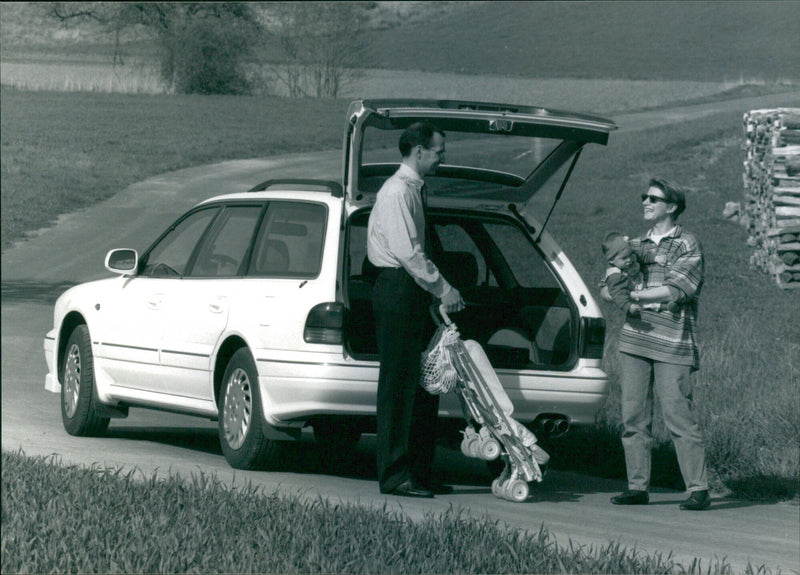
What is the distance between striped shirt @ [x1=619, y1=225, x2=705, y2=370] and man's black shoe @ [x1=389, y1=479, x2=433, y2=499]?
1432 millimetres

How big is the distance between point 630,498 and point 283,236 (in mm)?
2490

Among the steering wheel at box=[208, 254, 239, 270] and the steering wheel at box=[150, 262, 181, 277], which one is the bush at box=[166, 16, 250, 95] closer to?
the steering wheel at box=[150, 262, 181, 277]

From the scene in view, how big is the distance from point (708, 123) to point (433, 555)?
40854 millimetres

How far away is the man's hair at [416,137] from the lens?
8172 mm

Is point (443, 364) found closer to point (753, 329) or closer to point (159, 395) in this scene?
point (159, 395)

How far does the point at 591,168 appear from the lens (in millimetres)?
38062

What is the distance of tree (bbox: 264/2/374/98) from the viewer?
111ft

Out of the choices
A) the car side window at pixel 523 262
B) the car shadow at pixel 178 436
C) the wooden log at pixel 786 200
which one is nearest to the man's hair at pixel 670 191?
the car shadow at pixel 178 436

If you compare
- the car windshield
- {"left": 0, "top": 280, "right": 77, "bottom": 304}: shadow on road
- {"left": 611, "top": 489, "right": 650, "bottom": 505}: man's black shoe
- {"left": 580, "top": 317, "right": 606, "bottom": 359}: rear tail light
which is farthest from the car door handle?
the car windshield

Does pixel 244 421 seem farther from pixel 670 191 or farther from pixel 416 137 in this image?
pixel 670 191

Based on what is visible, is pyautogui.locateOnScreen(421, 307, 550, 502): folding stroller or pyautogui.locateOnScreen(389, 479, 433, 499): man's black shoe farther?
pyautogui.locateOnScreen(421, 307, 550, 502): folding stroller

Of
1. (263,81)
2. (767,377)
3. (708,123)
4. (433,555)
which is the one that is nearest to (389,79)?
(263,81)

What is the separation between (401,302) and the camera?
26.6 feet

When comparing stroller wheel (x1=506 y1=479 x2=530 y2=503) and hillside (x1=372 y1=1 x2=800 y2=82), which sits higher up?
hillside (x1=372 y1=1 x2=800 y2=82)
